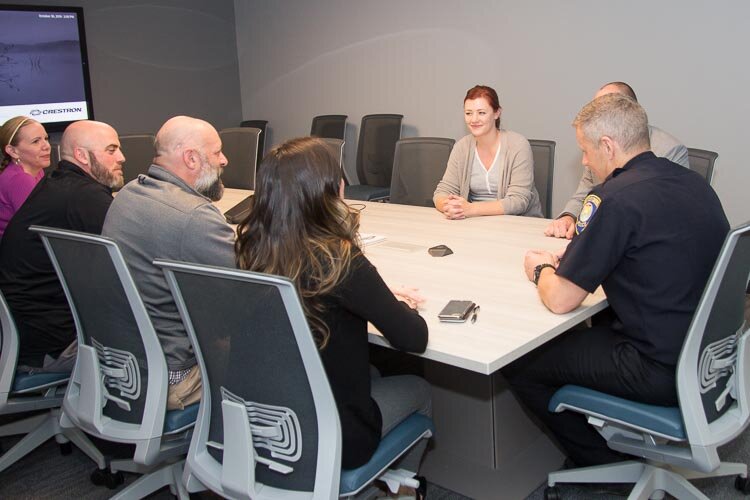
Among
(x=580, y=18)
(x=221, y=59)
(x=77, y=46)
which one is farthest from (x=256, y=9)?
(x=580, y=18)

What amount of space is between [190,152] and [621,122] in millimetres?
1416

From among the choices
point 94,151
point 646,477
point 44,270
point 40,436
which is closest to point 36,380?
point 44,270

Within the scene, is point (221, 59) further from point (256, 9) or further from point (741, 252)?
point (741, 252)

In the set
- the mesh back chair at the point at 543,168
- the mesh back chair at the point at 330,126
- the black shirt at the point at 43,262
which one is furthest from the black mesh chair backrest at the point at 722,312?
the mesh back chair at the point at 330,126

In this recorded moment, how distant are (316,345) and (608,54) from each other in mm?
3930

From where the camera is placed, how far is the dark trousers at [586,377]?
201cm

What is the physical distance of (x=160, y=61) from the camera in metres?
6.98

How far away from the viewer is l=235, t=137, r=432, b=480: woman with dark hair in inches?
67.4

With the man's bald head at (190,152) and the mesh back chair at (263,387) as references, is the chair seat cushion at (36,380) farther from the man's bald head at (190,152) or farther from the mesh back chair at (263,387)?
the mesh back chair at (263,387)

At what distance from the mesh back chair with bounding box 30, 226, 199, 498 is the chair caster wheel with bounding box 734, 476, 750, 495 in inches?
69.9

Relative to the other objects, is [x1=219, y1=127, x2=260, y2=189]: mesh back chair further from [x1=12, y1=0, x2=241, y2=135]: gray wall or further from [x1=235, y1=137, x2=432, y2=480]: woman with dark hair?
[x1=235, y1=137, x2=432, y2=480]: woman with dark hair

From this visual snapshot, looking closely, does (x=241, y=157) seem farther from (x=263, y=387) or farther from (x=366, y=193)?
(x=263, y=387)

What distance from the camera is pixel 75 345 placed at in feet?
8.55

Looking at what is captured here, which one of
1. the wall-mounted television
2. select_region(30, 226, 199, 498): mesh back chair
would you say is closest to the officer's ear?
select_region(30, 226, 199, 498): mesh back chair
